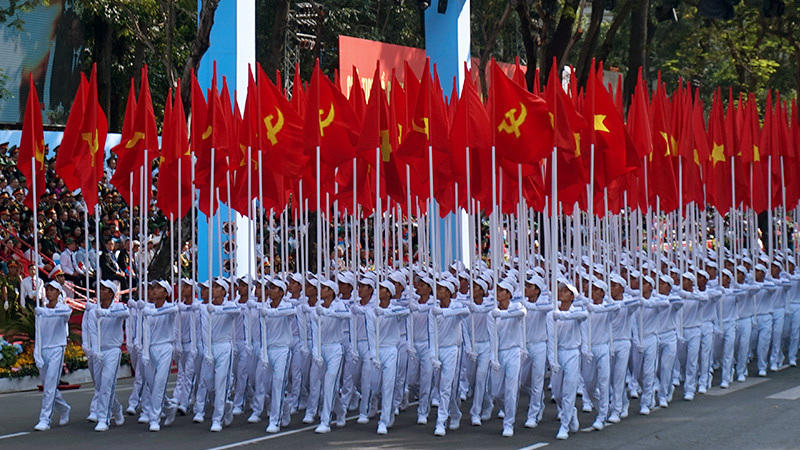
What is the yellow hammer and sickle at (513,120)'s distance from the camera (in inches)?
455

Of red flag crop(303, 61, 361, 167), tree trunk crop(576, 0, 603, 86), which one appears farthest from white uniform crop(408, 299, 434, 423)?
tree trunk crop(576, 0, 603, 86)

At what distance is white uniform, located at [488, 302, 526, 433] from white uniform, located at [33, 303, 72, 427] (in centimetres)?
459

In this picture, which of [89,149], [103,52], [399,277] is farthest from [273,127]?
[103,52]

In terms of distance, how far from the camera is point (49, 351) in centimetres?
1138

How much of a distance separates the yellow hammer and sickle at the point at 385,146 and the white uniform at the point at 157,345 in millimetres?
3038

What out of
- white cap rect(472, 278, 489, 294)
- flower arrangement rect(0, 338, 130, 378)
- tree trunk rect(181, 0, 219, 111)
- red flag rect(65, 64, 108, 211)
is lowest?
flower arrangement rect(0, 338, 130, 378)

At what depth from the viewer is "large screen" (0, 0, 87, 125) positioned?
88.2 ft

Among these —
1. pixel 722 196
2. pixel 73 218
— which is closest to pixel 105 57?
pixel 73 218

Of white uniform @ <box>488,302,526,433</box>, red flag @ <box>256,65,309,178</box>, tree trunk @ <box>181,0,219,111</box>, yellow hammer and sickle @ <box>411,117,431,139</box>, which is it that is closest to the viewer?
white uniform @ <box>488,302,526,433</box>

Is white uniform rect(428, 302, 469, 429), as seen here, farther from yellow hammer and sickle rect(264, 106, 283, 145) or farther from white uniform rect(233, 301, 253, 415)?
yellow hammer and sickle rect(264, 106, 283, 145)

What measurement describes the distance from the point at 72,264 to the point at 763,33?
1626 centimetres

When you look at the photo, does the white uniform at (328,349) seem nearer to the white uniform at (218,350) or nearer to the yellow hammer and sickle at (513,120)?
the white uniform at (218,350)

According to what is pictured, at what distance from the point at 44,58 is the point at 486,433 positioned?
2069 cm

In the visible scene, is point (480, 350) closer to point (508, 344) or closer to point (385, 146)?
point (508, 344)
